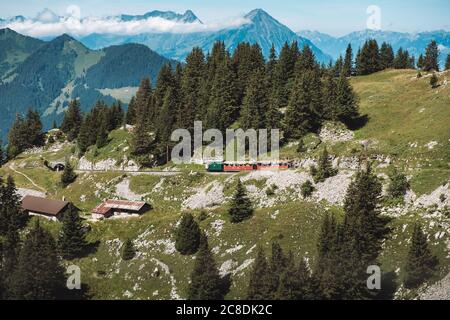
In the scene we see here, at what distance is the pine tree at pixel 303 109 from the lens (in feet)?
345

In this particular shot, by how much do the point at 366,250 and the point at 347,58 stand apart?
336 ft

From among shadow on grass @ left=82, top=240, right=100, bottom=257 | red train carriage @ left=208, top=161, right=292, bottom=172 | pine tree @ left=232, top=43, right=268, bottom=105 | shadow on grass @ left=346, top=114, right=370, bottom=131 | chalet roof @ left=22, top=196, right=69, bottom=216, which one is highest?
pine tree @ left=232, top=43, right=268, bottom=105

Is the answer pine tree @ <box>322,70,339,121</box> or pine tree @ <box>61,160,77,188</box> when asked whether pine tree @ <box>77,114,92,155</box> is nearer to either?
pine tree @ <box>61,160,77,188</box>

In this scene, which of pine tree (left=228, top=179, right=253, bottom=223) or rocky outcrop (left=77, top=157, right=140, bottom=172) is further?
rocky outcrop (left=77, top=157, right=140, bottom=172)

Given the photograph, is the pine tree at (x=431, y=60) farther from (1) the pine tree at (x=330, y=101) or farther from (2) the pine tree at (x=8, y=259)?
(2) the pine tree at (x=8, y=259)

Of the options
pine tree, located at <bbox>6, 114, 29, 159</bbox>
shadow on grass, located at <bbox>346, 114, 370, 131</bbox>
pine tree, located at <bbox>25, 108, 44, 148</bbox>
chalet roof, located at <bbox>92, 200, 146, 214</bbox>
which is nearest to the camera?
chalet roof, located at <bbox>92, 200, 146, 214</bbox>

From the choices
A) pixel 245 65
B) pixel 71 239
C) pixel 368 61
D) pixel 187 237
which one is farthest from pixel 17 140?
pixel 368 61

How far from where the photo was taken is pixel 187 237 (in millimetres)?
71625

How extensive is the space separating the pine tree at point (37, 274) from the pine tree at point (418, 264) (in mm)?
43161

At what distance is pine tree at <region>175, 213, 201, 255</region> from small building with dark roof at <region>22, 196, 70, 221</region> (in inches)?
1081

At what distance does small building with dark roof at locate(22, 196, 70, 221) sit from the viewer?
88.0 meters

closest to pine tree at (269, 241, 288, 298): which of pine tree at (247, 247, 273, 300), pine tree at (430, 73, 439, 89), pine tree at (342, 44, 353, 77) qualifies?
pine tree at (247, 247, 273, 300)

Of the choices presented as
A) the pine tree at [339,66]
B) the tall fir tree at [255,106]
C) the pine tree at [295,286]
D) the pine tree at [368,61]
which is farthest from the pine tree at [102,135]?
the pine tree at [295,286]
